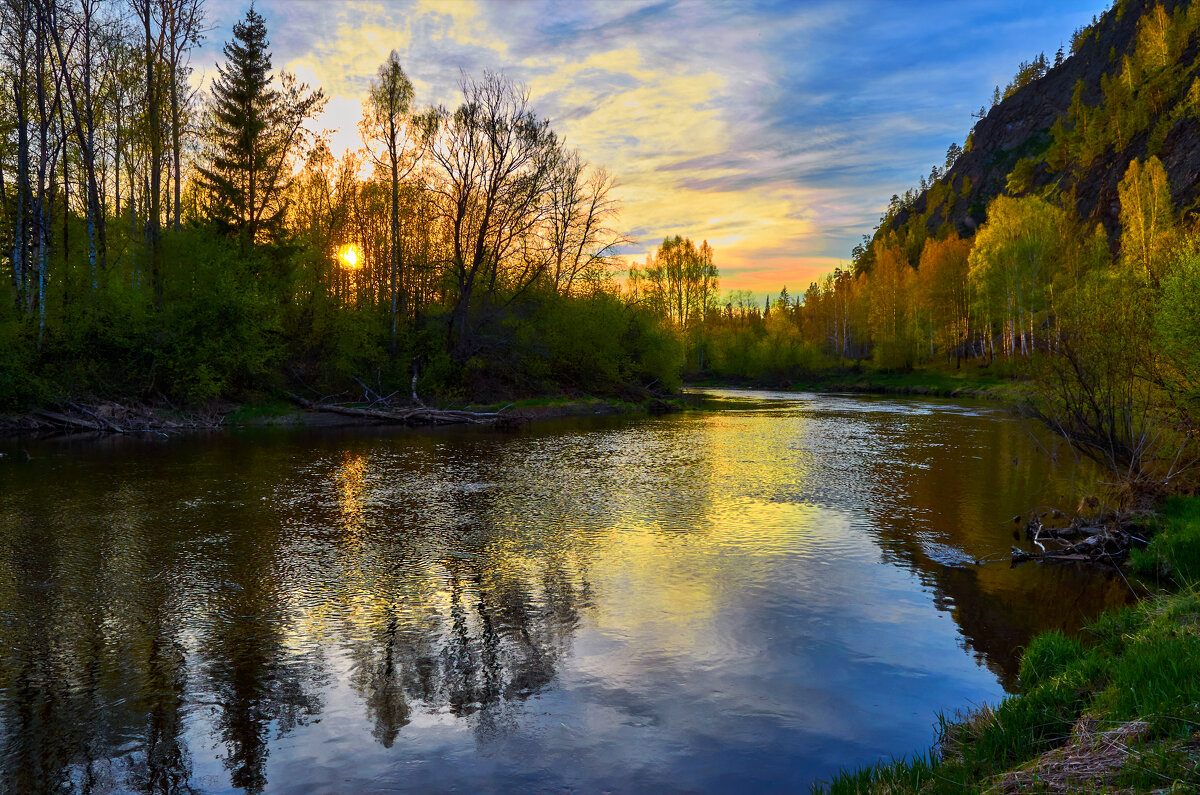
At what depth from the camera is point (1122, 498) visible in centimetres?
1320

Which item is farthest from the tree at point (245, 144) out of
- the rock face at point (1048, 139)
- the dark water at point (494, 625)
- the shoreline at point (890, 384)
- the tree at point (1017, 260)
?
the rock face at point (1048, 139)

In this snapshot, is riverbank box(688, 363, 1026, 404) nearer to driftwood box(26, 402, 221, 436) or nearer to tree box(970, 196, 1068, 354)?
tree box(970, 196, 1068, 354)

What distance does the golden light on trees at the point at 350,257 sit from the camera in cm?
5050

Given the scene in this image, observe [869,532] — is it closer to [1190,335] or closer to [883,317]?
[1190,335]

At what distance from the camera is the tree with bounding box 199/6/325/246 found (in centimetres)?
3747

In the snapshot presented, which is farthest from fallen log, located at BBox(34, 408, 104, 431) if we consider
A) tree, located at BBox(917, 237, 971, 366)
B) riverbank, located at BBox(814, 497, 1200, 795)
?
tree, located at BBox(917, 237, 971, 366)

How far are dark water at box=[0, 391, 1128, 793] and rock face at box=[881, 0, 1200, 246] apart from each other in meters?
82.1

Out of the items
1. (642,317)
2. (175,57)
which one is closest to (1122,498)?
(642,317)

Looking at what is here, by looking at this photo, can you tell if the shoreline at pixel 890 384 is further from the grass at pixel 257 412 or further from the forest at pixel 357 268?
the grass at pixel 257 412

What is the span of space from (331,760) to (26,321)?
3181cm

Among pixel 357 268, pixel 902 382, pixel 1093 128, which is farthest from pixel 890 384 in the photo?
pixel 357 268

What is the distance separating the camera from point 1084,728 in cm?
504

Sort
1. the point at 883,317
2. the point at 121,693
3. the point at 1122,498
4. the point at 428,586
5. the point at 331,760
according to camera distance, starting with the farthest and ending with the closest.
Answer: the point at 883,317
the point at 1122,498
the point at 428,586
the point at 121,693
the point at 331,760

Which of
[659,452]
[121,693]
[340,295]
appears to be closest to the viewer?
[121,693]
